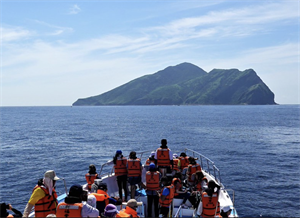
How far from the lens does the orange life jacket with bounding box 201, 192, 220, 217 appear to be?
8.43m

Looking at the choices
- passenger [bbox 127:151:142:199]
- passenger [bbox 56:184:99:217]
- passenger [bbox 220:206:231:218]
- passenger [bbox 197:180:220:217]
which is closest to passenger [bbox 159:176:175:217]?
passenger [bbox 197:180:220:217]

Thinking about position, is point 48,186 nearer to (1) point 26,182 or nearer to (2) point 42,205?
(2) point 42,205

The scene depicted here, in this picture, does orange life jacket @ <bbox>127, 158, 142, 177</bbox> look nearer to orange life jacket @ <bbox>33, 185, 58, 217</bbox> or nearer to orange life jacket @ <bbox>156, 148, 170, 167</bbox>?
orange life jacket @ <bbox>156, 148, 170, 167</bbox>

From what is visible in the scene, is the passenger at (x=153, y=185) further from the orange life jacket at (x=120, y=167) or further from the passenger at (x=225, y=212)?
the passenger at (x=225, y=212)

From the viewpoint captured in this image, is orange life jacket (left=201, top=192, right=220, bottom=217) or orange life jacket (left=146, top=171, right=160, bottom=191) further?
orange life jacket (left=146, top=171, right=160, bottom=191)

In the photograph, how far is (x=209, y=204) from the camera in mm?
8453

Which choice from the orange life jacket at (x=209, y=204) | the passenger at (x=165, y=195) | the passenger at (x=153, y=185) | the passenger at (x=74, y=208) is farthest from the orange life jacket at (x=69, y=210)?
the passenger at (x=153, y=185)

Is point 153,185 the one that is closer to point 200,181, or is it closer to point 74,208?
point 200,181

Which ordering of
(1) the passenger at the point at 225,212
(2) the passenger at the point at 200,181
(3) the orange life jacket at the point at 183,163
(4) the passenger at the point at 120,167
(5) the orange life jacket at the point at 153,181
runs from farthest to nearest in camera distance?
(3) the orange life jacket at the point at 183,163 < (4) the passenger at the point at 120,167 < (2) the passenger at the point at 200,181 < (5) the orange life jacket at the point at 153,181 < (1) the passenger at the point at 225,212

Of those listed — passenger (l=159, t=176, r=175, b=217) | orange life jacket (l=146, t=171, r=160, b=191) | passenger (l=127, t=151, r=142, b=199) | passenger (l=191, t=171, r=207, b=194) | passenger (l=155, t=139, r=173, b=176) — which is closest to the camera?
passenger (l=159, t=176, r=175, b=217)

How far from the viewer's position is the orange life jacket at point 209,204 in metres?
8.43

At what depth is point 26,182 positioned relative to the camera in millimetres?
27203

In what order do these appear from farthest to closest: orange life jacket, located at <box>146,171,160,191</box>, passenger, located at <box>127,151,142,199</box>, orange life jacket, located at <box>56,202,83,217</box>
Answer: passenger, located at <box>127,151,142,199</box>
orange life jacket, located at <box>146,171,160,191</box>
orange life jacket, located at <box>56,202,83,217</box>

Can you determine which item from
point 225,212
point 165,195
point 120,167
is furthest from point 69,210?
point 120,167
